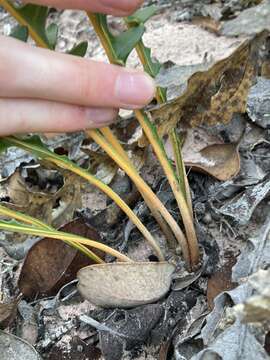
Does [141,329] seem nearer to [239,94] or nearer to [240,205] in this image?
[240,205]

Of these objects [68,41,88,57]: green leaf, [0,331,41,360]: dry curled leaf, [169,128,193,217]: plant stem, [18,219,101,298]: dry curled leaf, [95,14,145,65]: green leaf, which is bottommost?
[0,331,41,360]: dry curled leaf

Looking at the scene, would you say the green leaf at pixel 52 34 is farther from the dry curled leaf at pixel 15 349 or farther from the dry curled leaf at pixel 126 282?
the dry curled leaf at pixel 15 349

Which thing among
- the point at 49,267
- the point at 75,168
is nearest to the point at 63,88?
the point at 75,168

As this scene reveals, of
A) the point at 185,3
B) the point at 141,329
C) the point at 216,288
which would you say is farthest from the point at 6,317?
the point at 185,3

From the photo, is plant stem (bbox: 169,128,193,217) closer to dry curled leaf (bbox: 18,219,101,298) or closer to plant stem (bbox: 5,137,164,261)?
plant stem (bbox: 5,137,164,261)

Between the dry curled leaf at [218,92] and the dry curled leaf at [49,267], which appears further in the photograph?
the dry curled leaf at [49,267]

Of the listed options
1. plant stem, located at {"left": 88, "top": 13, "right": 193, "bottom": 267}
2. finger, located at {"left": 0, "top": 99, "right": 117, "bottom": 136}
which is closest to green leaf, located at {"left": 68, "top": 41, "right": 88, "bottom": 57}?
plant stem, located at {"left": 88, "top": 13, "right": 193, "bottom": 267}

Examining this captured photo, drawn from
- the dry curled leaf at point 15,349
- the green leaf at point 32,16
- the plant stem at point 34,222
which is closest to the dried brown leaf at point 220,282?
the plant stem at point 34,222
